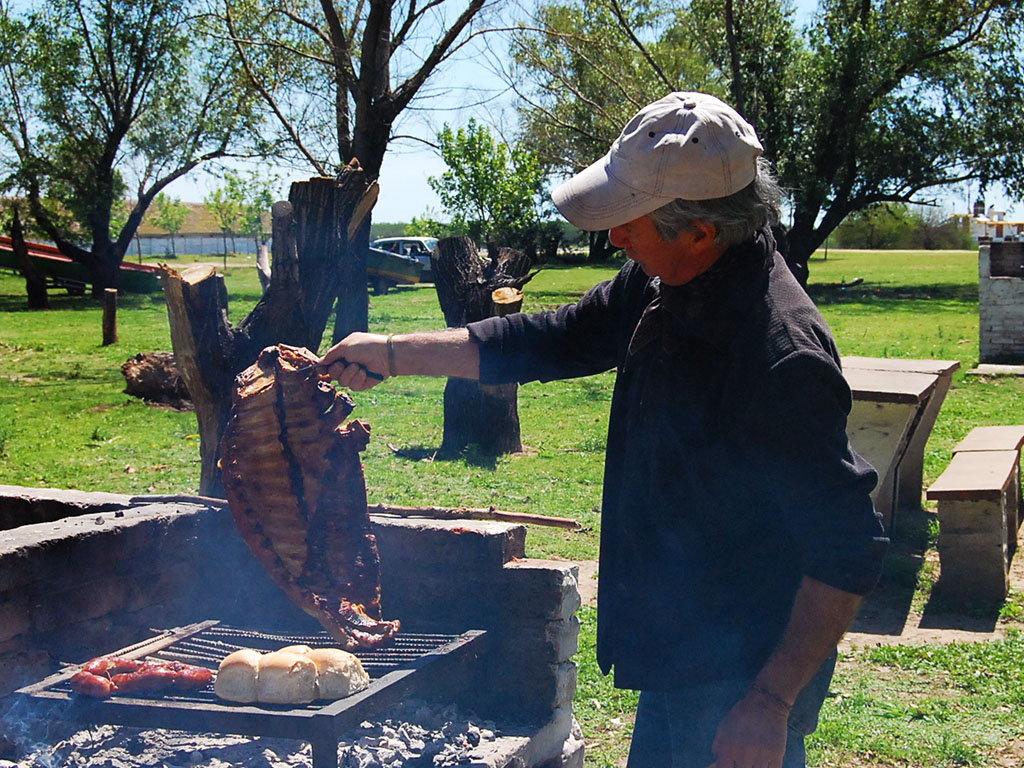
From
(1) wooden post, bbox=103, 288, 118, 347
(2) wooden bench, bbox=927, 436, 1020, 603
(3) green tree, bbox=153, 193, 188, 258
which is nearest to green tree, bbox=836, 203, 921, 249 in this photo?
(3) green tree, bbox=153, 193, 188, 258

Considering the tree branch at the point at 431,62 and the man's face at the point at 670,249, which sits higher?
the tree branch at the point at 431,62

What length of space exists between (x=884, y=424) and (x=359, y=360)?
4.18 m

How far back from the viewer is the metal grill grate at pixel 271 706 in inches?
93.8

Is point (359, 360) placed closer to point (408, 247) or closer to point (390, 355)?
point (390, 355)

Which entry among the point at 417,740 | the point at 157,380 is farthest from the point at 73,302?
the point at 417,740

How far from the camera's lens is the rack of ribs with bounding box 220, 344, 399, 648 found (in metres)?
3.04

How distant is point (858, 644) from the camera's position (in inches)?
198

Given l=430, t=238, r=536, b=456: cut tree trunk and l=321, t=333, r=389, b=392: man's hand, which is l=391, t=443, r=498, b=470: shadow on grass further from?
l=321, t=333, r=389, b=392: man's hand

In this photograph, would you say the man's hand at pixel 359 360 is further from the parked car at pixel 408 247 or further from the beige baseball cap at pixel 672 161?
the parked car at pixel 408 247

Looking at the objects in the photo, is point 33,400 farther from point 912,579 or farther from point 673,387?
point 673,387

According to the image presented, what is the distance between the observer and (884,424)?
611 centimetres

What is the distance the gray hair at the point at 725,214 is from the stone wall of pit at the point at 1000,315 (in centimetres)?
1255

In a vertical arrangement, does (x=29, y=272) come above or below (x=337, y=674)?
above

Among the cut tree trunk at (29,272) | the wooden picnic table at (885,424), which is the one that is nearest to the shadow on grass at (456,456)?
the wooden picnic table at (885,424)
